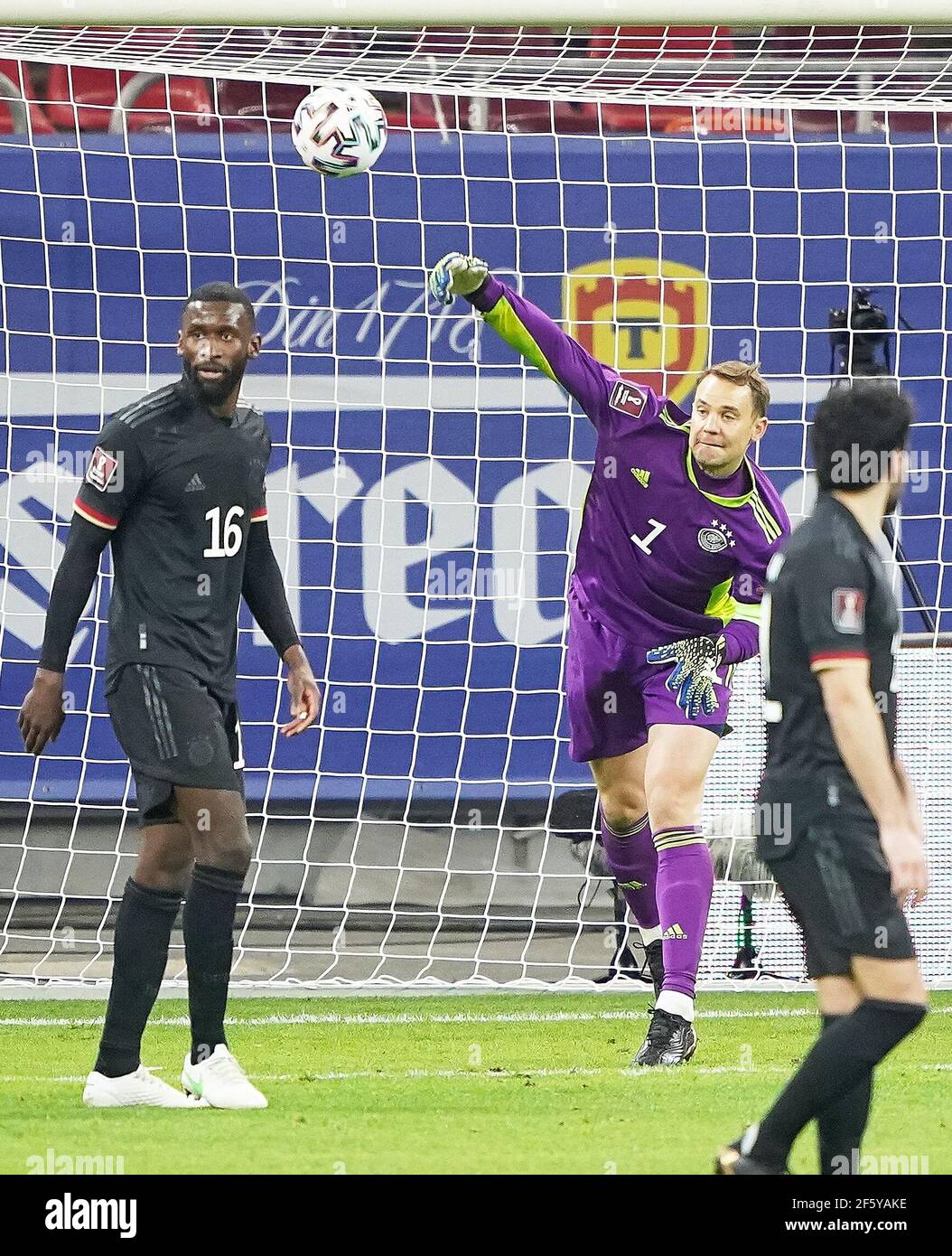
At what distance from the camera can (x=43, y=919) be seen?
7.73 metres

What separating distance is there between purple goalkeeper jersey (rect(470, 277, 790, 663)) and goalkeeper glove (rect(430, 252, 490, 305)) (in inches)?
2.2

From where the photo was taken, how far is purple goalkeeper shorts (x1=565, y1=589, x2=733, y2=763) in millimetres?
5793

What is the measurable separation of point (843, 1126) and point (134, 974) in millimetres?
1856

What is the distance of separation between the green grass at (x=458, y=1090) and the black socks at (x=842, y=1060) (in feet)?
1.91

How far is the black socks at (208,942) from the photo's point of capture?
4785mm

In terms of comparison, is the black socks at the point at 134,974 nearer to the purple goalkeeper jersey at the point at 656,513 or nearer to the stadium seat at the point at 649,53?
the purple goalkeeper jersey at the point at 656,513

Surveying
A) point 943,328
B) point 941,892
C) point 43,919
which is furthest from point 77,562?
point 943,328

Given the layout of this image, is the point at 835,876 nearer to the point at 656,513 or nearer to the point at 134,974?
the point at 134,974

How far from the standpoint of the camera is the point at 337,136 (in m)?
5.93

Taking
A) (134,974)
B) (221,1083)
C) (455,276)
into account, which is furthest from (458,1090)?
(455,276)

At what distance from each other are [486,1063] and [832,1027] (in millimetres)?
2210

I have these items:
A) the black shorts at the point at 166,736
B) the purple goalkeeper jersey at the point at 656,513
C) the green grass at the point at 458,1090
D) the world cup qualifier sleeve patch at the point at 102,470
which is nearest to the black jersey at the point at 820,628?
the green grass at the point at 458,1090

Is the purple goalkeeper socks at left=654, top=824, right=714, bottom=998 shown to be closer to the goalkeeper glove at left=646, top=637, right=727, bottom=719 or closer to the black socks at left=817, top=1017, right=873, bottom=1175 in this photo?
the goalkeeper glove at left=646, top=637, right=727, bottom=719

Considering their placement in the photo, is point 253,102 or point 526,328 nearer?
point 526,328
